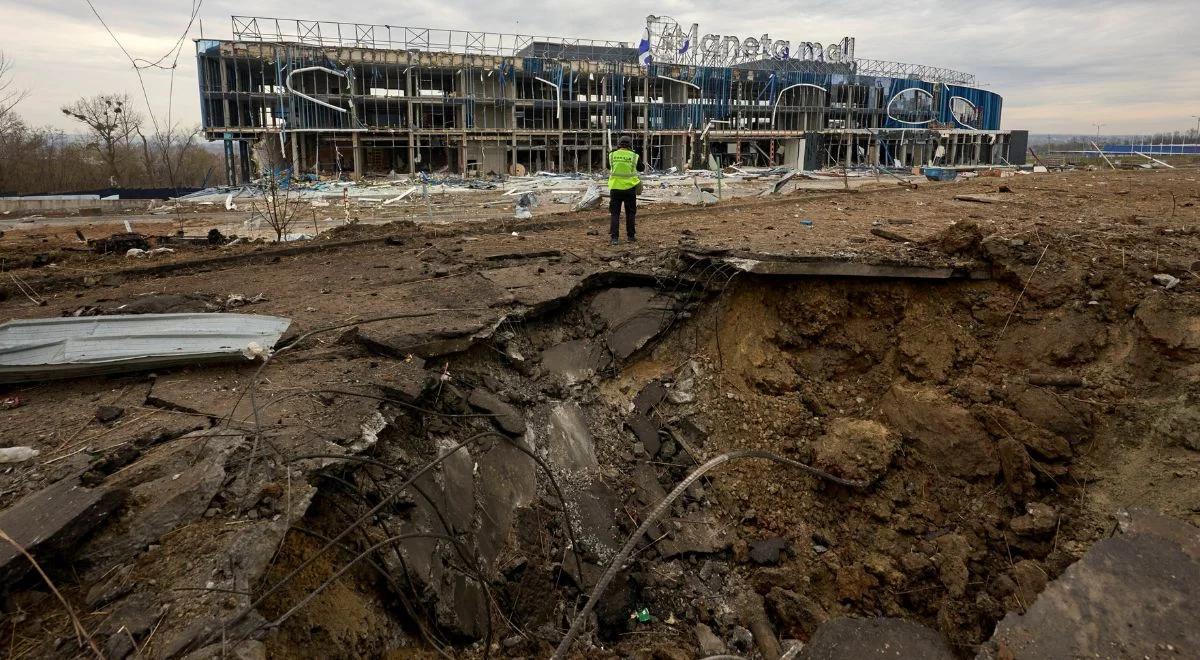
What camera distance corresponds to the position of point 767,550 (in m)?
5.34

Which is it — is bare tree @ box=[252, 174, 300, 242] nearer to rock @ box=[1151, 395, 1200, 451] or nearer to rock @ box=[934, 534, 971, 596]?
rock @ box=[934, 534, 971, 596]

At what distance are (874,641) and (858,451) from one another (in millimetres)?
1858

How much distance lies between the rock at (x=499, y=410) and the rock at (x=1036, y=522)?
12.6 feet

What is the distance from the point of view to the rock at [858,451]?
18.9 ft

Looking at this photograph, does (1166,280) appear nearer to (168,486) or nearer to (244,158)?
(168,486)

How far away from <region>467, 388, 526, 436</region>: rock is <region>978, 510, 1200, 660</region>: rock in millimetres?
3268

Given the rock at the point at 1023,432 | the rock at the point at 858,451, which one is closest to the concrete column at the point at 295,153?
the rock at the point at 858,451

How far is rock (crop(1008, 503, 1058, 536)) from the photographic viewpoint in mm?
4824

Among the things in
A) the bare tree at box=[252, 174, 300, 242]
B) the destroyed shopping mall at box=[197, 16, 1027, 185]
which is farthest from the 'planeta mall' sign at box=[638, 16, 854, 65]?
the bare tree at box=[252, 174, 300, 242]

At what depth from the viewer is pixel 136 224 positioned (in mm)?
14969

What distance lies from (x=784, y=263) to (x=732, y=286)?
0.62 meters

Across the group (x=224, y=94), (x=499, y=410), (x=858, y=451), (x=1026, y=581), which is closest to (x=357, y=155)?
(x=224, y=94)

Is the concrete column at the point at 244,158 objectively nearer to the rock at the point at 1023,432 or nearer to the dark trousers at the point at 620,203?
the dark trousers at the point at 620,203

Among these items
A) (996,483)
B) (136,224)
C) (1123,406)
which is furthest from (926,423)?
(136,224)
